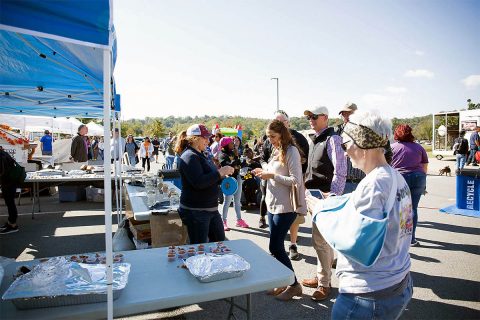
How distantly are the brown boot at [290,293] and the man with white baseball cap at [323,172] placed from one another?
15cm

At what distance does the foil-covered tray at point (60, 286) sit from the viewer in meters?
1.42

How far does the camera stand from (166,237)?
3.38 metres

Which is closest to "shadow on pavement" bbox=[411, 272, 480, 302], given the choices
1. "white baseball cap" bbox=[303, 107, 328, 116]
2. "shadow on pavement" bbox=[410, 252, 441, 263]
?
"shadow on pavement" bbox=[410, 252, 441, 263]

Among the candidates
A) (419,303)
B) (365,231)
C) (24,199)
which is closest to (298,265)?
(419,303)

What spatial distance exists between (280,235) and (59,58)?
9.82 feet

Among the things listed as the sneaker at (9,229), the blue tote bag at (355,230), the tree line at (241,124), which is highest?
the tree line at (241,124)

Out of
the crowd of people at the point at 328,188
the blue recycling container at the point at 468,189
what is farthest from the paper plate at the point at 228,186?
the blue recycling container at the point at 468,189

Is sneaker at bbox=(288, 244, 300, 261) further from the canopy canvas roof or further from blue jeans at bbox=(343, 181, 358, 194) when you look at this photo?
the canopy canvas roof

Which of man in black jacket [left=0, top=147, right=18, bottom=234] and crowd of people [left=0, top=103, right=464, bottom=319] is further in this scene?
man in black jacket [left=0, top=147, right=18, bottom=234]

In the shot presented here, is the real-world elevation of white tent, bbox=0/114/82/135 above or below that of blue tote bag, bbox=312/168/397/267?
above

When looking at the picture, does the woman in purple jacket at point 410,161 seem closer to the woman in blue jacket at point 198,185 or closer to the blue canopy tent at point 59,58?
the woman in blue jacket at point 198,185

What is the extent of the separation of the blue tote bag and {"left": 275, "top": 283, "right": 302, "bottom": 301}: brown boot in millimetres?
1876

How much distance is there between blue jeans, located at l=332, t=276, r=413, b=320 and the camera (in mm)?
1301

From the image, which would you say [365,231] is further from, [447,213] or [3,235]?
[447,213]
